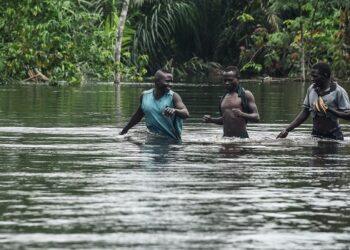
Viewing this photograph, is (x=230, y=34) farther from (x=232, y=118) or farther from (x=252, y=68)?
(x=232, y=118)

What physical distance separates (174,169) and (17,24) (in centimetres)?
1473

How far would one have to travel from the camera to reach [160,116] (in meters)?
17.4

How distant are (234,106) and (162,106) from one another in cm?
106

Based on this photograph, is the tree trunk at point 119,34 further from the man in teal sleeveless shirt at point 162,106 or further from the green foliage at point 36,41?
the man in teal sleeveless shirt at point 162,106

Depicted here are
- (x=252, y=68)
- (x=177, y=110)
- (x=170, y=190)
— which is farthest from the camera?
(x=252, y=68)

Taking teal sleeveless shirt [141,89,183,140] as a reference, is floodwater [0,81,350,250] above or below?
below

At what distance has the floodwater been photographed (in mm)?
8984

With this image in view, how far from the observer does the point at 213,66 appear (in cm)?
6109

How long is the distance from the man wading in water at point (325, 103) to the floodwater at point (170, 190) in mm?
273

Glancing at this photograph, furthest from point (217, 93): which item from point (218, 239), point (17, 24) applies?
point (218, 239)

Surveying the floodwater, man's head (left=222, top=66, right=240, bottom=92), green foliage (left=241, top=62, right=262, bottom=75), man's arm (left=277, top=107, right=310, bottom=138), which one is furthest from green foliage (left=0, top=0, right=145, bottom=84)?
green foliage (left=241, top=62, right=262, bottom=75)

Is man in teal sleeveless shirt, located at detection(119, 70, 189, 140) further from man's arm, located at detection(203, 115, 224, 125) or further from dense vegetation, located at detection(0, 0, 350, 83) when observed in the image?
dense vegetation, located at detection(0, 0, 350, 83)

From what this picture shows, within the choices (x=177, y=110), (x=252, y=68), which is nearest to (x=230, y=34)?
(x=252, y=68)

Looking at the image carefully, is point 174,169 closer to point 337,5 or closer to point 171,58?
point 337,5
